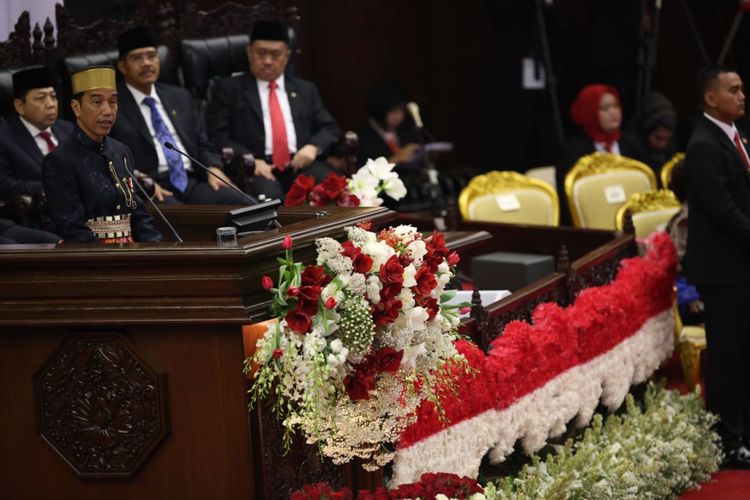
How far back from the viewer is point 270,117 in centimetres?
699

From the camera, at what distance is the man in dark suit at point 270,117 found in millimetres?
6891

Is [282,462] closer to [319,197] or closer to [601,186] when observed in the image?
[319,197]

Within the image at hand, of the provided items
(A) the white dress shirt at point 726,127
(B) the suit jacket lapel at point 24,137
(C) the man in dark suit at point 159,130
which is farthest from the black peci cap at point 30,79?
(A) the white dress shirt at point 726,127

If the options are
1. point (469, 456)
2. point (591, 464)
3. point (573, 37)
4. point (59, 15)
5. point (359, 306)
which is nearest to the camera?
point (359, 306)

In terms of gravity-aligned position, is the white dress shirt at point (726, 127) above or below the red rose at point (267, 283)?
above

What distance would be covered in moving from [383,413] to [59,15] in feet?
11.5

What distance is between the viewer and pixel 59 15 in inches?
251

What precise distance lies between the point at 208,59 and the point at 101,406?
157 inches

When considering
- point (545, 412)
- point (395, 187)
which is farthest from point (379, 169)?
point (545, 412)

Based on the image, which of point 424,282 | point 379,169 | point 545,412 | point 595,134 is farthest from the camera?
point 595,134

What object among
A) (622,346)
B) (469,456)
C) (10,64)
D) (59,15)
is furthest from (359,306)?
(59,15)

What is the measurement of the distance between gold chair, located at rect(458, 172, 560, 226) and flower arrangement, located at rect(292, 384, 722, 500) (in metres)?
1.36

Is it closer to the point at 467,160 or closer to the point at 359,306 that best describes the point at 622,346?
the point at 359,306

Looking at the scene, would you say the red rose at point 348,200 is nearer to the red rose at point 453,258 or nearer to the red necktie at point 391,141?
the red rose at point 453,258
